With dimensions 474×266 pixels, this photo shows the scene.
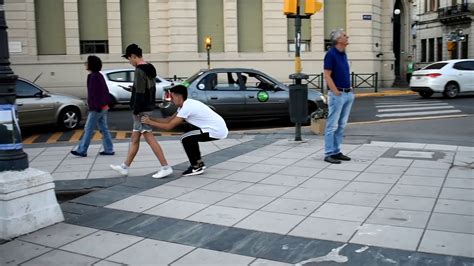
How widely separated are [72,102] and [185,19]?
1396 centimetres

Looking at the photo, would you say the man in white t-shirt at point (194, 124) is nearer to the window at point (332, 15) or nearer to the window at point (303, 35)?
the window at point (303, 35)

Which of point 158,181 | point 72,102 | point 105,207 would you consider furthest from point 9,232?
point 72,102

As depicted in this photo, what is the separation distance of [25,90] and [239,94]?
525 cm

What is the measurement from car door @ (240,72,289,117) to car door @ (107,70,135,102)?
24.1ft

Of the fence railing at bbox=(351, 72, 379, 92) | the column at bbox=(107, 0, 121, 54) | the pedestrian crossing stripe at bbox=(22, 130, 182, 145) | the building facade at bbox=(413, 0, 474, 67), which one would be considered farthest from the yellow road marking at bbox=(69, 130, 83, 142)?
the building facade at bbox=(413, 0, 474, 67)

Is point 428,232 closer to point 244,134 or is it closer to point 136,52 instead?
point 136,52

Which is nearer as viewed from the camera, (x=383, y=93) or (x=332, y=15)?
(x=383, y=93)

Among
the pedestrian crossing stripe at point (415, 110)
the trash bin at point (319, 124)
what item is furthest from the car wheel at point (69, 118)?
the pedestrian crossing stripe at point (415, 110)

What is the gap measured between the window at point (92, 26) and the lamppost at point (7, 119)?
22640 millimetres

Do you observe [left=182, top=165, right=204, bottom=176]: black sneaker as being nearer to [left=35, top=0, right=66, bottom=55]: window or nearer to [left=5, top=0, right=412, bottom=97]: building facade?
[left=5, top=0, right=412, bottom=97]: building facade

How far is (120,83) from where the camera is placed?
20125 mm

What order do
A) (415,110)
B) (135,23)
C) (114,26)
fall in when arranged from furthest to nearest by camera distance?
(135,23), (114,26), (415,110)

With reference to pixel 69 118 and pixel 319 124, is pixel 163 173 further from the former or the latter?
pixel 69 118

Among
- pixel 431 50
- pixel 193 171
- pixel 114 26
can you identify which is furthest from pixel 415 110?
pixel 431 50
